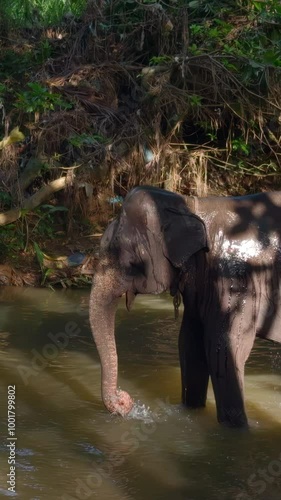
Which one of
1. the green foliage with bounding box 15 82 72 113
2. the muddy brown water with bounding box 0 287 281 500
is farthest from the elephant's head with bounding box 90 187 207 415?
the green foliage with bounding box 15 82 72 113

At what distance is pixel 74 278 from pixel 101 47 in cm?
374

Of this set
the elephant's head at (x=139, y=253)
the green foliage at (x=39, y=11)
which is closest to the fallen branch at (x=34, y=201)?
the green foliage at (x=39, y=11)

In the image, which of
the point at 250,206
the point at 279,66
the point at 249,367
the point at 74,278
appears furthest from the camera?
the point at 74,278

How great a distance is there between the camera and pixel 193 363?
7.40m

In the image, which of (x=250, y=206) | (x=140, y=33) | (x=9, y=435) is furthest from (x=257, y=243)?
(x=140, y=33)

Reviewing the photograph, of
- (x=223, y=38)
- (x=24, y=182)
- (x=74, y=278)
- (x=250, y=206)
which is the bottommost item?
(x=74, y=278)

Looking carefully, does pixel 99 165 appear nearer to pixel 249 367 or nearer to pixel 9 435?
pixel 249 367

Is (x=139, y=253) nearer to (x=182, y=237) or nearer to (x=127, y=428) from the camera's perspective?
(x=182, y=237)

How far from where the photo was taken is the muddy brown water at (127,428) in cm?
604

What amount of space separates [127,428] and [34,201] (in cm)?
607

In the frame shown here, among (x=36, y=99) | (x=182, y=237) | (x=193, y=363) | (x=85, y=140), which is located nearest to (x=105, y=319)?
(x=182, y=237)

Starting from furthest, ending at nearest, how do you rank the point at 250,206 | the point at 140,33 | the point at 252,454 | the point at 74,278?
the point at 140,33, the point at 74,278, the point at 250,206, the point at 252,454

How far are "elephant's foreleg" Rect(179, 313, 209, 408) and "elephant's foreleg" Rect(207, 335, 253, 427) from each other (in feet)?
1.32

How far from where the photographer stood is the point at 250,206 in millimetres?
7145
